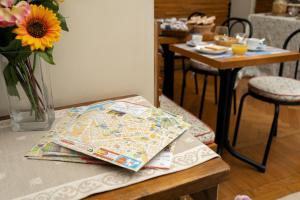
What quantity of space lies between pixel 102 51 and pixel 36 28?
36 cm

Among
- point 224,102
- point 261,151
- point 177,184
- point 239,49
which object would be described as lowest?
point 261,151

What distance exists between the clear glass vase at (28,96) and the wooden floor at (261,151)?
3.91 ft

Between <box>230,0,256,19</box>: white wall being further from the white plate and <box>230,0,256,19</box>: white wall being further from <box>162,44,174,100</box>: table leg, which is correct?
the white plate

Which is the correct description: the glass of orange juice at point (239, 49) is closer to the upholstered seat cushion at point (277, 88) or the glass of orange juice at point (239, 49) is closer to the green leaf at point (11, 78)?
the upholstered seat cushion at point (277, 88)

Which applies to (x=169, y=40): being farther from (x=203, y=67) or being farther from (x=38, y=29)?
(x=38, y=29)

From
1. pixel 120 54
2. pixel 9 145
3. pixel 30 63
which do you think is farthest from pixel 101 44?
pixel 9 145

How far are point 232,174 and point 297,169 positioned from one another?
1.44 feet

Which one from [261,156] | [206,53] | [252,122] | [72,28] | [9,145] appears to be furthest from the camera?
[252,122]

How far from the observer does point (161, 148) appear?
0.70 metres

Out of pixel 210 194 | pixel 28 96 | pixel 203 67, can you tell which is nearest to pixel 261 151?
pixel 203 67

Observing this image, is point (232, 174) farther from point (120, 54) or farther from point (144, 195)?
point (144, 195)

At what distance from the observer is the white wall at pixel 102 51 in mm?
982

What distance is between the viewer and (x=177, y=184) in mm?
625

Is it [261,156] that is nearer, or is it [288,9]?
[261,156]
